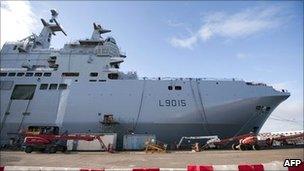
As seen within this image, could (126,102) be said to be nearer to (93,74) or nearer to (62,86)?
(93,74)

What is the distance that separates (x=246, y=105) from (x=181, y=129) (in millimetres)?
7031

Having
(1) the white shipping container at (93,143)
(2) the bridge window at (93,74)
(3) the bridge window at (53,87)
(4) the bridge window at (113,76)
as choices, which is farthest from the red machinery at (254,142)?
(3) the bridge window at (53,87)

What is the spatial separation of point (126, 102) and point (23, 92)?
1272 centimetres

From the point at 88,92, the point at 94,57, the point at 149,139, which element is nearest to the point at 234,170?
the point at 149,139

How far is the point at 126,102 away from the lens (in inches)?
1180

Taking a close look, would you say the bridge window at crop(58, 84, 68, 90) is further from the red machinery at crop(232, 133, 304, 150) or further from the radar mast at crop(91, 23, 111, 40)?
the red machinery at crop(232, 133, 304, 150)

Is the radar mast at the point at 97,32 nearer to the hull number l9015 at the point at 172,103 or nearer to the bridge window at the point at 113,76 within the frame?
the bridge window at the point at 113,76

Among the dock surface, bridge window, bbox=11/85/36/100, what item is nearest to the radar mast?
bridge window, bbox=11/85/36/100

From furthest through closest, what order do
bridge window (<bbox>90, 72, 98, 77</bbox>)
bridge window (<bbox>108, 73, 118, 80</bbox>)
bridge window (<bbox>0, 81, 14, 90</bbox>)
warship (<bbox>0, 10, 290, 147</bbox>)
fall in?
bridge window (<bbox>0, 81, 14, 90</bbox>) < bridge window (<bbox>90, 72, 98, 77</bbox>) < bridge window (<bbox>108, 73, 118, 80</bbox>) < warship (<bbox>0, 10, 290, 147</bbox>)

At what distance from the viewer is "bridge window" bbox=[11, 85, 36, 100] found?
32719 mm

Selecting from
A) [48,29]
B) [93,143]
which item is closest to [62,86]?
[93,143]

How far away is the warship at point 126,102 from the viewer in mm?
29047

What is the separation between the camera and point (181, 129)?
29.2 meters

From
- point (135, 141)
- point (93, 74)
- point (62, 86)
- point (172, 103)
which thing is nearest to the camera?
point (135, 141)
